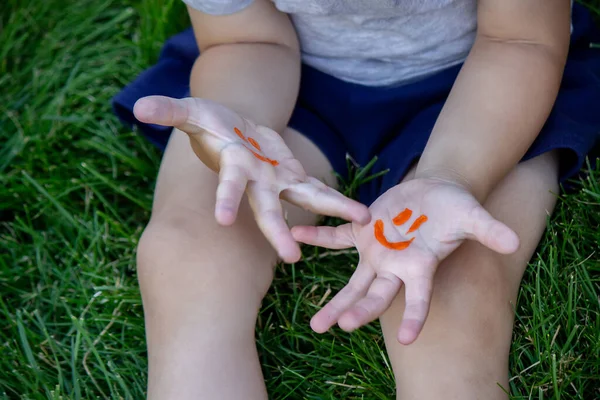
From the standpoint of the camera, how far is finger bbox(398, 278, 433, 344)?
0.84 m

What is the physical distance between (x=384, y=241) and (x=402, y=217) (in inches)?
1.6

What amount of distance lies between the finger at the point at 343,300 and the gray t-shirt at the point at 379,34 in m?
0.44

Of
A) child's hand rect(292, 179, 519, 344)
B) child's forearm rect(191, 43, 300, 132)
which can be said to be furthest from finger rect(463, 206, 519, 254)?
child's forearm rect(191, 43, 300, 132)

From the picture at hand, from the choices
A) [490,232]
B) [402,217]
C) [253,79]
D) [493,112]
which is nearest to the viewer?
[490,232]

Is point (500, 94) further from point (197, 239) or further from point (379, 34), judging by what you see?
point (197, 239)

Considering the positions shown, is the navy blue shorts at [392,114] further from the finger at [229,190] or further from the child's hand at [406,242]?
the finger at [229,190]

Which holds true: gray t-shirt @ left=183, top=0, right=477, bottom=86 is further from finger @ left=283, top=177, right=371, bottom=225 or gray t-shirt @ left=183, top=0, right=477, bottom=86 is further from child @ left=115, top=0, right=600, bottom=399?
finger @ left=283, top=177, right=371, bottom=225

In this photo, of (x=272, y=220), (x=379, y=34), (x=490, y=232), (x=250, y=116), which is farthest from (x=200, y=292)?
(x=379, y=34)

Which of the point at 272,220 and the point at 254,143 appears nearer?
the point at 272,220

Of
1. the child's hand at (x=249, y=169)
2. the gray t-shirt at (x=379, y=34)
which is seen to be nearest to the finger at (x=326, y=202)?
the child's hand at (x=249, y=169)

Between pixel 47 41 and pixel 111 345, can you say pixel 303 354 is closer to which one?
pixel 111 345

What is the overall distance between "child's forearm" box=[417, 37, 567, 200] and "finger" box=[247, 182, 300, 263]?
22 centimetres

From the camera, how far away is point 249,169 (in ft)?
3.22

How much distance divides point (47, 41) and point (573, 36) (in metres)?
1.16
